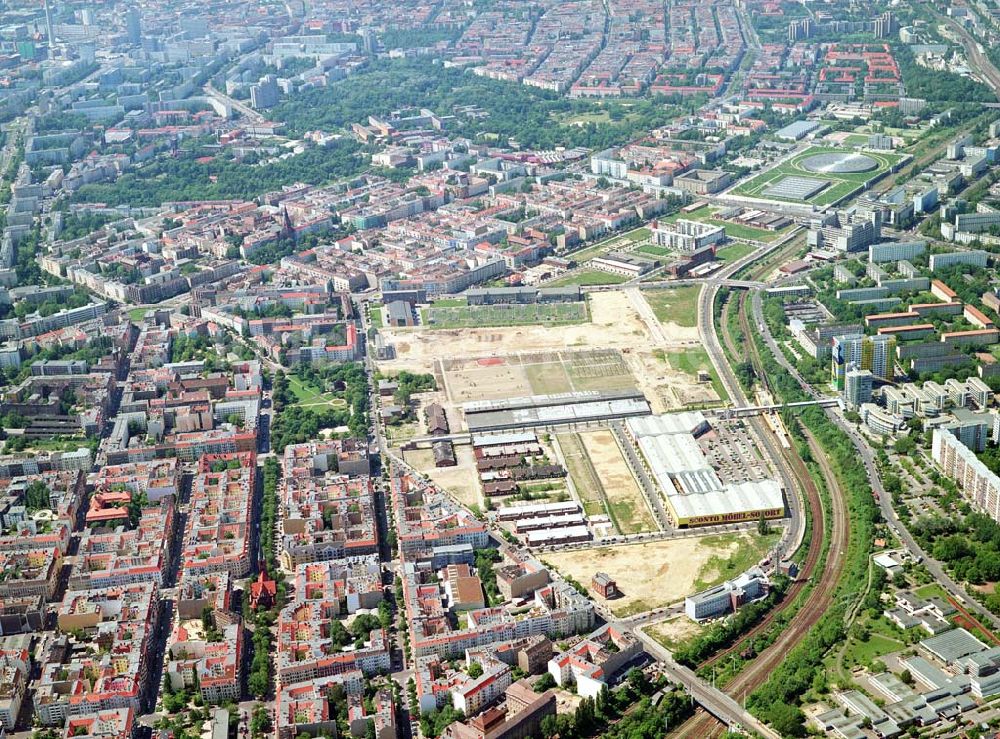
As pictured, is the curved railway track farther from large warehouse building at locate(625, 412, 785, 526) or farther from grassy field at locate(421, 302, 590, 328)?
grassy field at locate(421, 302, 590, 328)

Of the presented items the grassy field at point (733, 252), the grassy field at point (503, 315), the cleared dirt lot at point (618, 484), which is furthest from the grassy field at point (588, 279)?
the cleared dirt lot at point (618, 484)

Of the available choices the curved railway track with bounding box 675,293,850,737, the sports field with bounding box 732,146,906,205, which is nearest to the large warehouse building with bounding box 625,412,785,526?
the curved railway track with bounding box 675,293,850,737

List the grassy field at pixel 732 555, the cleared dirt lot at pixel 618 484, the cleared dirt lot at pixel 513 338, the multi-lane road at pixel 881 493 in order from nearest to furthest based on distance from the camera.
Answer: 1. the multi-lane road at pixel 881 493
2. the grassy field at pixel 732 555
3. the cleared dirt lot at pixel 618 484
4. the cleared dirt lot at pixel 513 338

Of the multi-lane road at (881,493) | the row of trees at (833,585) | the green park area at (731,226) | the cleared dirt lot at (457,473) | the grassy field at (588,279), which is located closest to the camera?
the row of trees at (833,585)

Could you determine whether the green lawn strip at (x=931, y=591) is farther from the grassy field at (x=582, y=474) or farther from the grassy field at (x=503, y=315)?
the grassy field at (x=503, y=315)

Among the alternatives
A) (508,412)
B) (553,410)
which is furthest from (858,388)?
(508,412)

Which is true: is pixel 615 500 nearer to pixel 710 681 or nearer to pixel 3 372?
pixel 710 681
